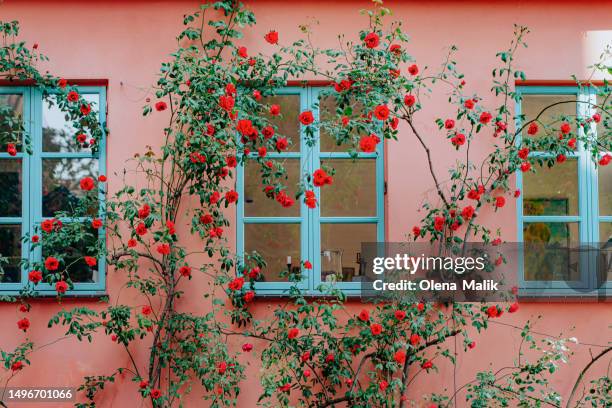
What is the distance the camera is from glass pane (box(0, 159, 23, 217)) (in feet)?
16.2

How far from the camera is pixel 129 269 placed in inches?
181

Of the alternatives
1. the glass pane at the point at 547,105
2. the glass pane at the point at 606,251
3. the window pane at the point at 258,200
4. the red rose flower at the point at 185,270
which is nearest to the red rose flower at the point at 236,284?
the red rose flower at the point at 185,270

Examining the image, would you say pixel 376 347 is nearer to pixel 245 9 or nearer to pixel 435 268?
pixel 435 268

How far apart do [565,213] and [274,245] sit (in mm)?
2080

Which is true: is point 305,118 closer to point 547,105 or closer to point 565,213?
point 547,105

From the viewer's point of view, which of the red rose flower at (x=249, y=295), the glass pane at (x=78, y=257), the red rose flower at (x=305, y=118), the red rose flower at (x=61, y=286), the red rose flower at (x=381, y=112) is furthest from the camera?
the glass pane at (x=78, y=257)

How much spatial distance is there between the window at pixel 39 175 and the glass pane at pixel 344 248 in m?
1.55

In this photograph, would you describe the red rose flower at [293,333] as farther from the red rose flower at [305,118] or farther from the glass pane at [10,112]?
the glass pane at [10,112]

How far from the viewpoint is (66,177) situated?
4.98 meters

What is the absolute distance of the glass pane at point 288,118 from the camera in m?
5.00

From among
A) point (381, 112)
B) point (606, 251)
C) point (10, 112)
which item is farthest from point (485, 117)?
point (10, 112)

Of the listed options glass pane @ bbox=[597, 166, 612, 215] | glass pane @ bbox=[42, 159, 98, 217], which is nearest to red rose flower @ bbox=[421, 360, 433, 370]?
glass pane @ bbox=[597, 166, 612, 215]

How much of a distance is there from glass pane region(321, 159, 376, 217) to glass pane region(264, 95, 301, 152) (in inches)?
10.1

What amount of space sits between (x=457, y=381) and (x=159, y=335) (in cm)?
205
